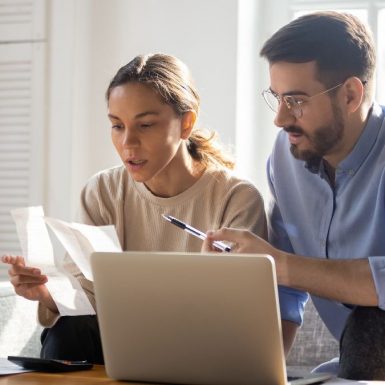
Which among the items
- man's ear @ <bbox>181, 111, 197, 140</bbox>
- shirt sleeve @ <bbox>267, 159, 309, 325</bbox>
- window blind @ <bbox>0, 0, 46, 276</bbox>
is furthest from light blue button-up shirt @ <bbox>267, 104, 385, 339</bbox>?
window blind @ <bbox>0, 0, 46, 276</bbox>

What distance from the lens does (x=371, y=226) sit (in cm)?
200

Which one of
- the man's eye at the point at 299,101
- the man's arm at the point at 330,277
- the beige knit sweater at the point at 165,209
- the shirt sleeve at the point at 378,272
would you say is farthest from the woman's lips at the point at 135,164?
the shirt sleeve at the point at 378,272

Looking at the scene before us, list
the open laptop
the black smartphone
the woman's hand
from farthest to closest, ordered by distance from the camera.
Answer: the woman's hand
the black smartphone
the open laptop

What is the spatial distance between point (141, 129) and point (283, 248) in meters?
0.43

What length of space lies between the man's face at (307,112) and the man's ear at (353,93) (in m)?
0.03

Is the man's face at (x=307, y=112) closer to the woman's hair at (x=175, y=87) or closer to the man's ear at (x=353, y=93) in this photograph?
the man's ear at (x=353, y=93)

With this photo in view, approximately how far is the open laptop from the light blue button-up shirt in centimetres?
55

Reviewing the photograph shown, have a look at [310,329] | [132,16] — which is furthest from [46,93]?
[310,329]

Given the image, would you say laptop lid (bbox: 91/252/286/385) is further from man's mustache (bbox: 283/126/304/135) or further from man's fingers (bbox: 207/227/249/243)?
man's mustache (bbox: 283/126/304/135)

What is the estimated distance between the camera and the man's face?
199 cm

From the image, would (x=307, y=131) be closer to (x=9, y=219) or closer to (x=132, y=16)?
(x=132, y=16)

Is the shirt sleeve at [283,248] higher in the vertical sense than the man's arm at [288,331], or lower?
higher

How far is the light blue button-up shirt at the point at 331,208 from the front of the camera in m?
2.01

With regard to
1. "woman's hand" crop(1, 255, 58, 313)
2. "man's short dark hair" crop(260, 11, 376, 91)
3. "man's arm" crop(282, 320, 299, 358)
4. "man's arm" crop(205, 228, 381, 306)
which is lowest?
"man's arm" crop(282, 320, 299, 358)
